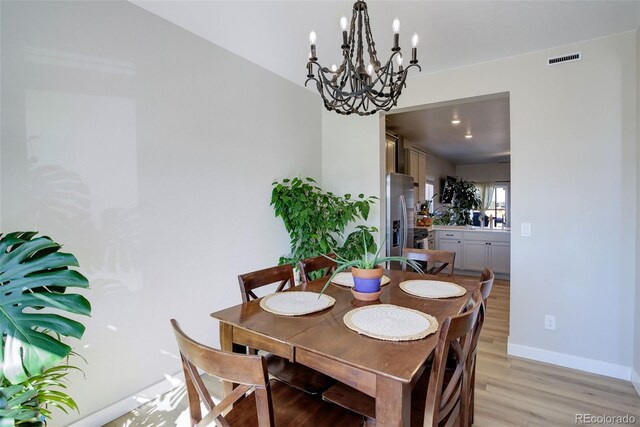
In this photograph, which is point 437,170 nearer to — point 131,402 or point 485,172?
point 485,172

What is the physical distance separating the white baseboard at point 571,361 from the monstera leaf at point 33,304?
10.4 ft

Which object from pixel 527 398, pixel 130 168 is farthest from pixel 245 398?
pixel 527 398

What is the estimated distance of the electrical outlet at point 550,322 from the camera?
8.69ft

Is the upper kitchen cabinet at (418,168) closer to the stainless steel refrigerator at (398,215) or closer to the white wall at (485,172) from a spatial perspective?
the stainless steel refrigerator at (398,215)

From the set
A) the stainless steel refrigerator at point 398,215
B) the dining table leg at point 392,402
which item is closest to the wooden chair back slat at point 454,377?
the dining table leg at point 392,402

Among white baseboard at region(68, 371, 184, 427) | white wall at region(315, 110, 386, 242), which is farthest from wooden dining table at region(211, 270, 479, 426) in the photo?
white wall at region(315, 110, 386, 242)

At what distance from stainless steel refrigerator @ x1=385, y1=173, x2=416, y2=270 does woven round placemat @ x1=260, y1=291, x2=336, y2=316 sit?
90.5 inches

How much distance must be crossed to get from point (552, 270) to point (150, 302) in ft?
10.3

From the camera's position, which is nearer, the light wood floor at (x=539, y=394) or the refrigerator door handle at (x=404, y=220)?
the light wood floor at (x=539, y=394)

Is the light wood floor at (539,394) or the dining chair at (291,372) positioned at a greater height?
the dining chair at (291,372)

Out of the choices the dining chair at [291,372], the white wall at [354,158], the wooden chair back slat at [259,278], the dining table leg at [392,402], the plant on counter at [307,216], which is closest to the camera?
the dining table leg at [392,402]

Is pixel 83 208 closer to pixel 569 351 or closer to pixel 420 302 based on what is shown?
pixel 420 302

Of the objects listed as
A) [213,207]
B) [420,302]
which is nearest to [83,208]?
[213,207]

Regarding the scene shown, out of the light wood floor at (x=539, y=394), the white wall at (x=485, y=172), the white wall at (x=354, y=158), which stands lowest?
the light wood floor at (x=539, y=394)
